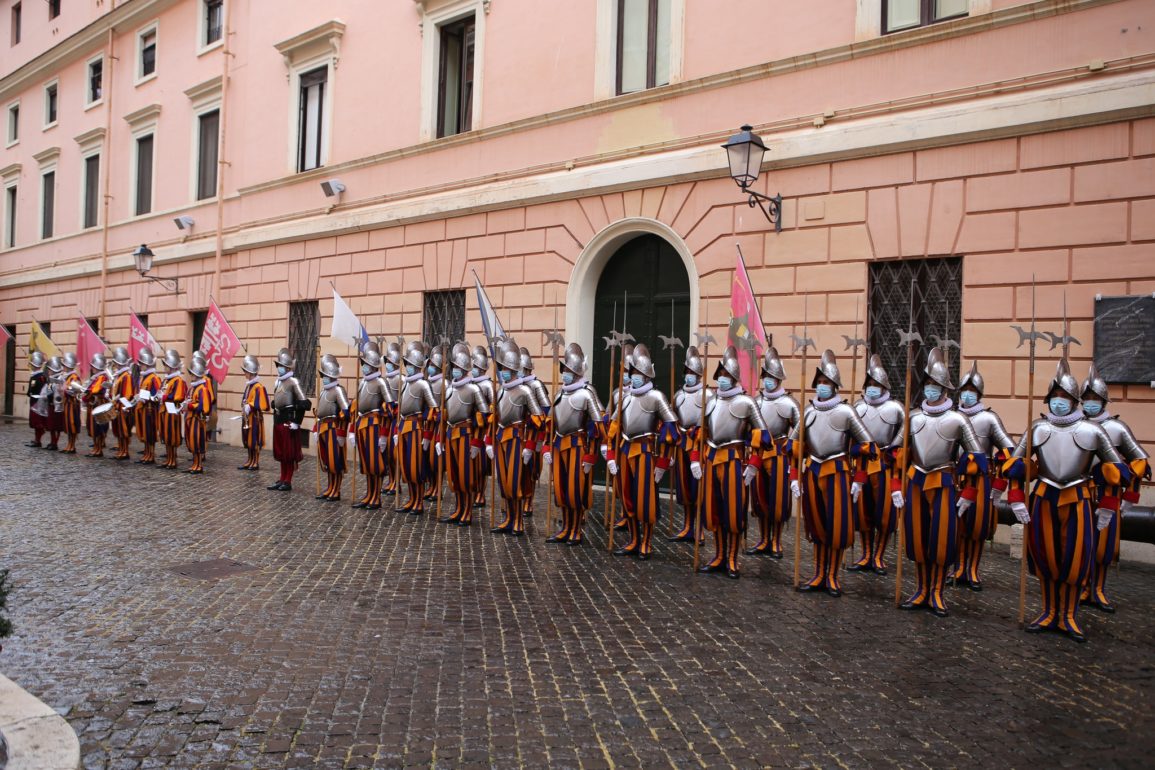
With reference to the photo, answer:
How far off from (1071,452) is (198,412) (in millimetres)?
12607

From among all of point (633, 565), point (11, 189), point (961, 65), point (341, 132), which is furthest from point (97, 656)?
point (11, 189)

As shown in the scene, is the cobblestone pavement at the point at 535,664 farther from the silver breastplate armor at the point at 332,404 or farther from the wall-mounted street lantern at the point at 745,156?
the wall-mounted street lantern at the point at 745,156

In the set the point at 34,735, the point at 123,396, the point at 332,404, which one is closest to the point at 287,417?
the point at 332,404

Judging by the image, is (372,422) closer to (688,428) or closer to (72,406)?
(688,428)

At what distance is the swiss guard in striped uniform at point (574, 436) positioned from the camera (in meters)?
9.26

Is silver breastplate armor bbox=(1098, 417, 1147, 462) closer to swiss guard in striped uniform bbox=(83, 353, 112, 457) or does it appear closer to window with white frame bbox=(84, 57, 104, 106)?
swiss guard in striped uniform bbox=(83, 353, 112, 457)

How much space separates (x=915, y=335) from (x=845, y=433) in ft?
3.06

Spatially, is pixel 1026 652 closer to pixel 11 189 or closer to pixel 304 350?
pixel 304 350

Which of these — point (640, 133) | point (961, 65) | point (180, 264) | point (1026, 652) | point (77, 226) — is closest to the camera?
point (1026, 652)

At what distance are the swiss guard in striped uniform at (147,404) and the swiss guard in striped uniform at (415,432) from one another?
6468 mm

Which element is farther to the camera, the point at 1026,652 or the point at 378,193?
the point at 378,193

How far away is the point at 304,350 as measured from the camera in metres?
18.7

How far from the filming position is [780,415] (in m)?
8.45

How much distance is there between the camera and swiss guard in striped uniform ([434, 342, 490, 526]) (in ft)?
34.8
